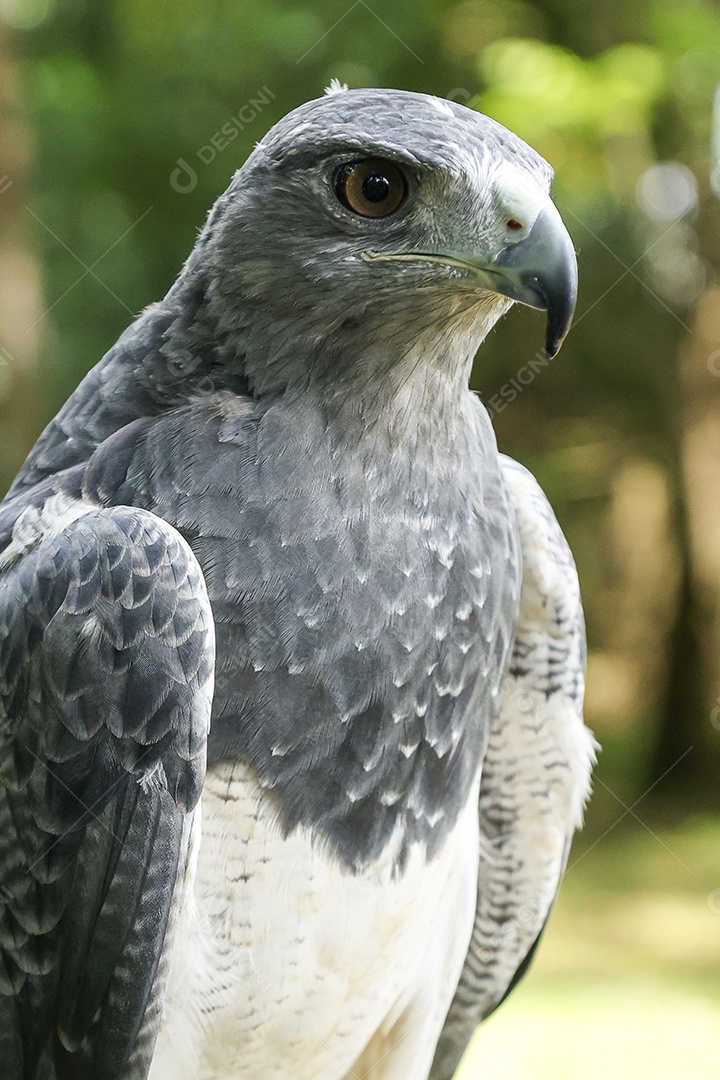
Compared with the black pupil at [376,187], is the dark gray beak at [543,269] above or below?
below

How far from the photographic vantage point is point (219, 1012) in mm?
2717

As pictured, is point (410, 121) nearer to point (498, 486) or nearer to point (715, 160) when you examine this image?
point (498, 486)

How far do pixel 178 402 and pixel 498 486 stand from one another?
80 centimetres

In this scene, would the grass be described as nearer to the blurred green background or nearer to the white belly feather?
the blurred green background

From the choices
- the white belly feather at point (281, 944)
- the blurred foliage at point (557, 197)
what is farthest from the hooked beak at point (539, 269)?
the blurred foliage at point (557, 197)

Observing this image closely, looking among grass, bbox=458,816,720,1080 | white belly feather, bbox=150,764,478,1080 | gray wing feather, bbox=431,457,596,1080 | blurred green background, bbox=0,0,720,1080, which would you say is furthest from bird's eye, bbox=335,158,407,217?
grass, bbox=458,816,720,1080

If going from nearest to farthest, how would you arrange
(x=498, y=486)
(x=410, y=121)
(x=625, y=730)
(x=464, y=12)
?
1. (x=410, y=121)
2. (x=498, y=486)
3. (x=464, y=12)
4. (x=625, y=730)

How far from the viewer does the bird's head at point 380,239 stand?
234 centimetres

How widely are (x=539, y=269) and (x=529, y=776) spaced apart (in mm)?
1587

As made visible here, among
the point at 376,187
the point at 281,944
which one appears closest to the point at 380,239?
the point at 376,187

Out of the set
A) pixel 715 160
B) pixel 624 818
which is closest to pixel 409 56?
pixel 715 160

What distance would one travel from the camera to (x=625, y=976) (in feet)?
27.0

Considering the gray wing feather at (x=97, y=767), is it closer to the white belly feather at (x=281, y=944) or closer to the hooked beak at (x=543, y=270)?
the white belly feather at (x=281, y=944)

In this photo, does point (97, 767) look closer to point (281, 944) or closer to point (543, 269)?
point (281, 944)
